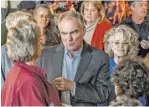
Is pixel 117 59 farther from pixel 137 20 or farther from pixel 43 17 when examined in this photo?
pixel 43 17

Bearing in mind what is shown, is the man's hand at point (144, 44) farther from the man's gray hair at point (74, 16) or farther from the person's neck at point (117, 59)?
the man's gray hair at point (74, 16)

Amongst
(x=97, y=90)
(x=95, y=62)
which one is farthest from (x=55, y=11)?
(x=97, y=90)

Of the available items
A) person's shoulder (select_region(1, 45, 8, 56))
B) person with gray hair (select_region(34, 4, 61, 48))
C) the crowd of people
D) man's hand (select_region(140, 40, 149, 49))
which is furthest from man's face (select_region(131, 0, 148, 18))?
person's shoulder (select_region(1, 45, 8, 56))

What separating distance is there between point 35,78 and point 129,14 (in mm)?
533

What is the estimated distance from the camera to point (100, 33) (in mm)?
1325

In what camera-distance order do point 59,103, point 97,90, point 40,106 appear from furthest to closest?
1. point 97,90
2. point 59,103
3. point 40,106

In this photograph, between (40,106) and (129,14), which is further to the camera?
(129,14)

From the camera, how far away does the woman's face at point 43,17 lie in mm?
1295

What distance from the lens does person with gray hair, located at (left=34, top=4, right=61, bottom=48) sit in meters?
1.29

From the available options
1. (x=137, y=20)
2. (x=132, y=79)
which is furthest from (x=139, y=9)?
(x=132, y=79)

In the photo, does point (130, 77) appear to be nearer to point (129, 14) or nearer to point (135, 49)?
point (135, 49)

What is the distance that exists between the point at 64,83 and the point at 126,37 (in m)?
0.31

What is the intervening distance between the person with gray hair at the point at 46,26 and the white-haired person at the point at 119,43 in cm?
21

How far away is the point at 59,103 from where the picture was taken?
1.19 meters
